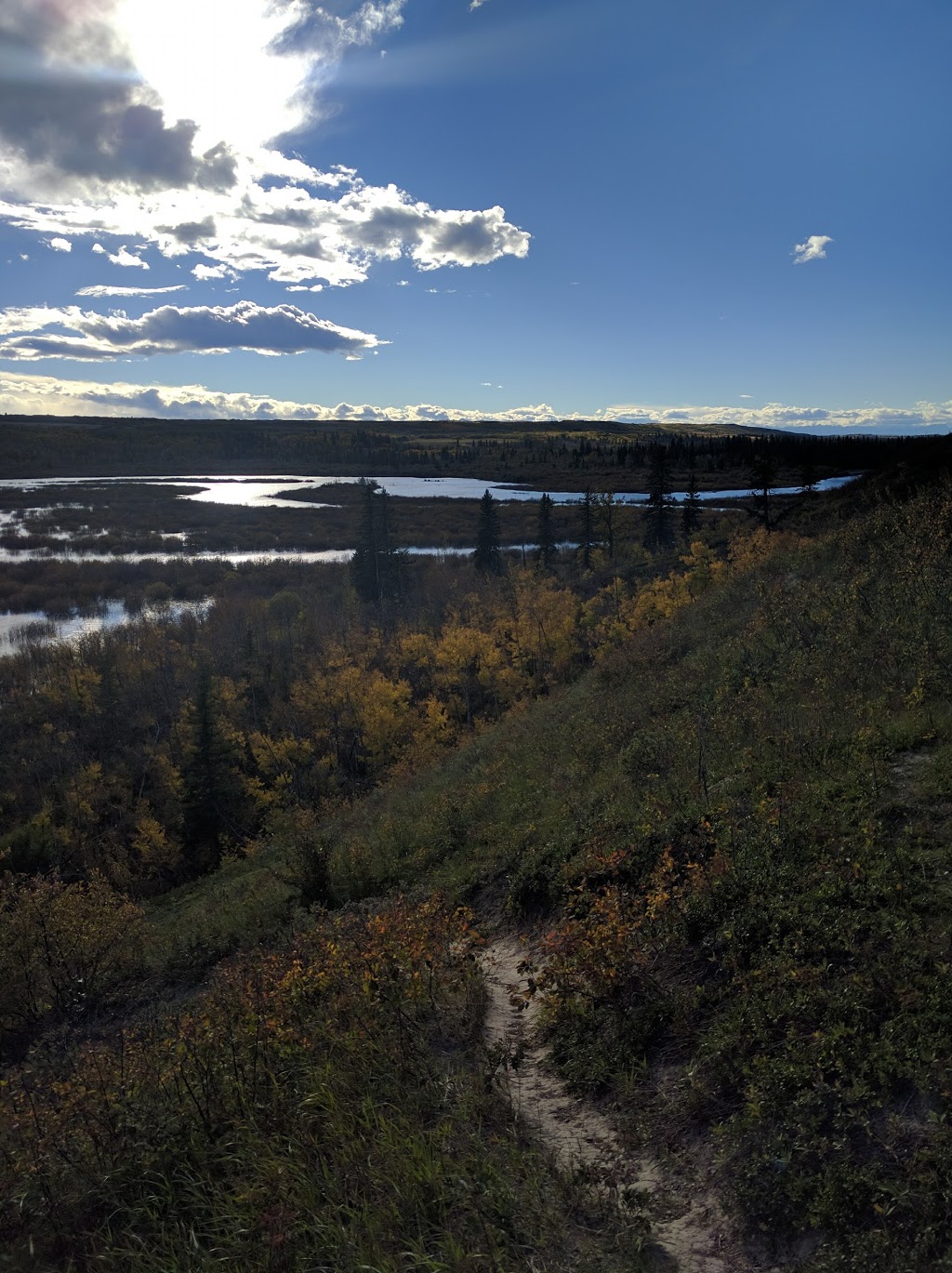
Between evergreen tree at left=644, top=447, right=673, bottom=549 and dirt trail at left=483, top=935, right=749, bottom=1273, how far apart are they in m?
68.9

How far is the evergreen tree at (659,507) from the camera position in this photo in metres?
71.1

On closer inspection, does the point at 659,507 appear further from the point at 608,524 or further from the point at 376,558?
the point at 376,558

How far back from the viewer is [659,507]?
238ft

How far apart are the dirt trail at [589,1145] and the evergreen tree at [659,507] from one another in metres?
68.9

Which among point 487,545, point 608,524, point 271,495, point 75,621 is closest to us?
point 75,621

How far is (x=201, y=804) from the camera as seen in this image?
38750 mm

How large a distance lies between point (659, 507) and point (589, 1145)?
72.3m

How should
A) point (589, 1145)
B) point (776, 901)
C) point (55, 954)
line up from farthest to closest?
point (55, 954) → point (776, 901) → point (589, 1145)

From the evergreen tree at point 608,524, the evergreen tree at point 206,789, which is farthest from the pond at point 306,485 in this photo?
the evergreen tree at point 206,789

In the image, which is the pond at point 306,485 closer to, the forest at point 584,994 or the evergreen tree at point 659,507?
the evergreen tree at point 659,507

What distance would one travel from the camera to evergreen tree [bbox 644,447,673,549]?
7112 cm

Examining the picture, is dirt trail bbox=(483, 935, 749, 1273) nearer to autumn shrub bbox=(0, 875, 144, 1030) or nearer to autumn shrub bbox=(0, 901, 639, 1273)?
autumn shrub bbox=(0, 901, 639, 1273)

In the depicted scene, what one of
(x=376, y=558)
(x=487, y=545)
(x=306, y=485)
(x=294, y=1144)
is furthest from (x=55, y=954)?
(x=306, y=485)

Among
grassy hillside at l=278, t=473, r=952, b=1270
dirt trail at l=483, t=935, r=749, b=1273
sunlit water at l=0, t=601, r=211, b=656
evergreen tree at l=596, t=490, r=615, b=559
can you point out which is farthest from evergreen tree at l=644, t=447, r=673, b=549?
dirt trail at l=483, t=935, r=749, b=1273
